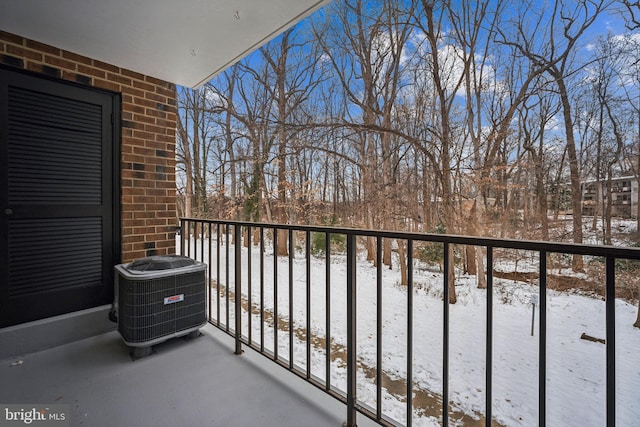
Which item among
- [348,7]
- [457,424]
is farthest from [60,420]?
[348,7]

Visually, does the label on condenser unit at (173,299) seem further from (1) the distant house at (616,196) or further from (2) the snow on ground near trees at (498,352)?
(1) the distant house at (616,196)

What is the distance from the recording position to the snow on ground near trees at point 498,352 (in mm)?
3322

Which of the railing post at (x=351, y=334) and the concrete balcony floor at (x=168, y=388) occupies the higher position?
the railing post at (x=351, y=334)

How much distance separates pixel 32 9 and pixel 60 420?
2245mm

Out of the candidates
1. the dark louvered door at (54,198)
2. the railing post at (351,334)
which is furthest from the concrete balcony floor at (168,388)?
the dark louvered door at (54,198)

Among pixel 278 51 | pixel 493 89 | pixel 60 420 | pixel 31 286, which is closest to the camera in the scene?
pixel 60 420

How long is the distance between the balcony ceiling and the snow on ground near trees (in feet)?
6.94

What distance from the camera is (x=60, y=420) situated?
132 cm

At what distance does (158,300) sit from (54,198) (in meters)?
1.16

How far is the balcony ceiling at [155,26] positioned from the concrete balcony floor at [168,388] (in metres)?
2.16

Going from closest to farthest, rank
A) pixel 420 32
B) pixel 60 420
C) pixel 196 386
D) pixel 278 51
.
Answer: pixel 60 420
pixel 196 386
pixel 420 32
pixel 278 51

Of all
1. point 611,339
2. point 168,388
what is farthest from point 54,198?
point 611,339

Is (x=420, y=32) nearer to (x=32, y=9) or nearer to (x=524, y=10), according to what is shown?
(x=524, y=10)

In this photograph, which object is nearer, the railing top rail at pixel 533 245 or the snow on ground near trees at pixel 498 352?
the railing top rail at pixel 533 245
